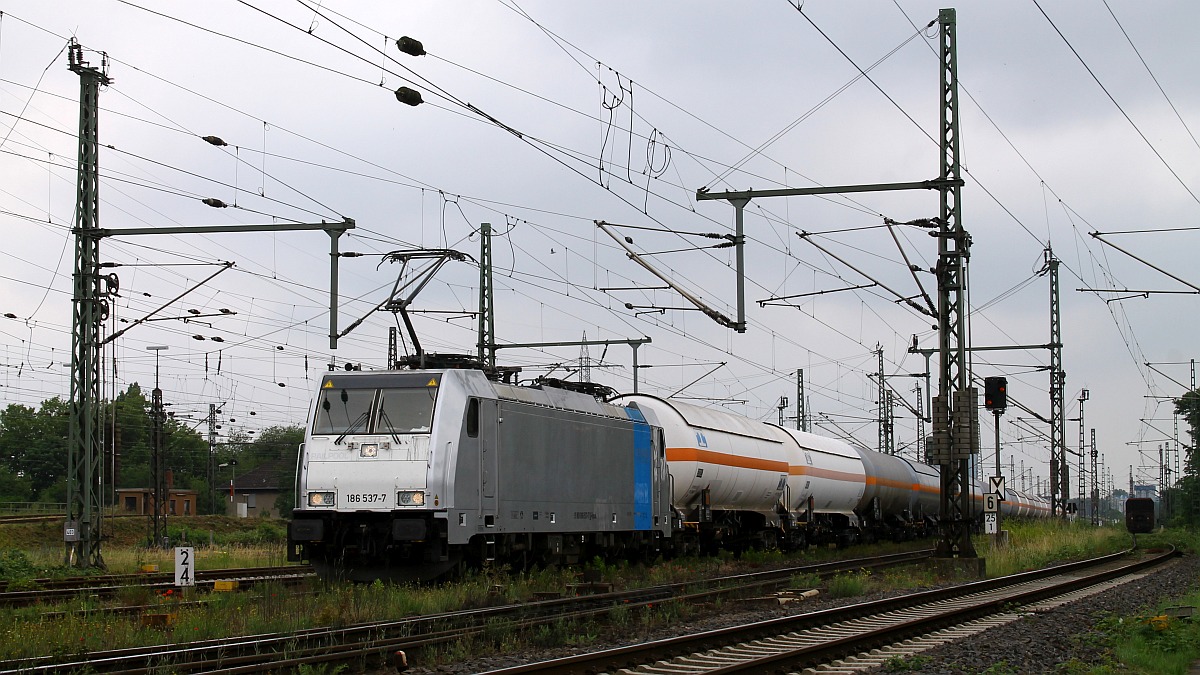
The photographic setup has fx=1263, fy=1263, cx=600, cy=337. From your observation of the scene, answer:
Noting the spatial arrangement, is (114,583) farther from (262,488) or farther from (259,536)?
(262,488)

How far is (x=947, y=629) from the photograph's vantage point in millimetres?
16375

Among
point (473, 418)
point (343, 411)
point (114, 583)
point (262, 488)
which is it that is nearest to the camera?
point (473, 418)

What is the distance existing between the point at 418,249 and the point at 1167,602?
14852 millimetres

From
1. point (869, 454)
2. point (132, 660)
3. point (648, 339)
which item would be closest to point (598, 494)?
point (132, 660)

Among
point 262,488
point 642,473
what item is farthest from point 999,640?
point 262,488

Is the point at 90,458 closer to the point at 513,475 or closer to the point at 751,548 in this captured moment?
the point at 513,475

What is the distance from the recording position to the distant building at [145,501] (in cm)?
8406

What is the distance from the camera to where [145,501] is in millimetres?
83375

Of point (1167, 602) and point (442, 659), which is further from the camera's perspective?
point (1167, 602)

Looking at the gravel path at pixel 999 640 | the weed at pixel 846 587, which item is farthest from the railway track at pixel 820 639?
the weed at pixel 846 587

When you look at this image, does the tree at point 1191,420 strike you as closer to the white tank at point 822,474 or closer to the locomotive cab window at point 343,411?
the white tank at point 822,474

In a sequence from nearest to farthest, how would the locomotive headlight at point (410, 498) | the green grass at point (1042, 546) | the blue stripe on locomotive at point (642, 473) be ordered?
the locomotive headlight at point (410, 498) < the blue stripe on locomotive at point (642, 473) < the green grass at point (1042, 546)

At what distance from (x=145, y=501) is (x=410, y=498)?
234ft

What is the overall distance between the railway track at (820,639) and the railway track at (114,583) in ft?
26.2
